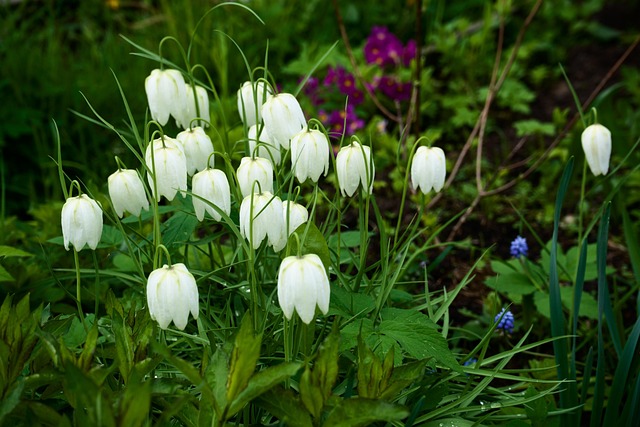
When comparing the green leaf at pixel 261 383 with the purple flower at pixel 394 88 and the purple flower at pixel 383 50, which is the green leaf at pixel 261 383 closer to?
the purple flower at pixel 394 88

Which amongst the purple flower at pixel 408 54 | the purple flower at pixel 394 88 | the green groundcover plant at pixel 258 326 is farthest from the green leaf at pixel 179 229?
the purple flower at pixel 408 54

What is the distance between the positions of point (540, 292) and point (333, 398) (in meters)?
1.22

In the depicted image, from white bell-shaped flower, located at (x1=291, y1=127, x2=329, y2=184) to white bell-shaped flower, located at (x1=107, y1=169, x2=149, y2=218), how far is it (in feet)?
1.18

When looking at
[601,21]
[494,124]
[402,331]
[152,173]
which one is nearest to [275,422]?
[402,331]

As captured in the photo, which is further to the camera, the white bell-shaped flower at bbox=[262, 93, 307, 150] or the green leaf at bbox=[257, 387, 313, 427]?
the white bell-shaped flower at bbox=[262, 93, 307, 150]

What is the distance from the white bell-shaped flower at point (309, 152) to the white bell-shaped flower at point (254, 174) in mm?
64

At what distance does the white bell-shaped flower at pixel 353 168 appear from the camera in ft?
5.64

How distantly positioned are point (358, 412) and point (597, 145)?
3.53ft

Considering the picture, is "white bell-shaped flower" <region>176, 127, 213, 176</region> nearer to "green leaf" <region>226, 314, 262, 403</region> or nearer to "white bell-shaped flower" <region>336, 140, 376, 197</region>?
"white bell-shaped flower" <region>336, 140, 376, 197</region>

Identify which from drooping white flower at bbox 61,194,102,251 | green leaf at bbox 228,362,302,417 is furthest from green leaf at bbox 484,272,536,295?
drooping white flower at bbox 61,194,102,251

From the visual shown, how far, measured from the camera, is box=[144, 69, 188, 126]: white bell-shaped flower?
1.93 metres

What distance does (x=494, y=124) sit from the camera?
4262mm

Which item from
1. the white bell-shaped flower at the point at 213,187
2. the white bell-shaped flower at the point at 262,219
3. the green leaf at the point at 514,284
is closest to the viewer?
the white bell-shaped flower at the point at 262,219

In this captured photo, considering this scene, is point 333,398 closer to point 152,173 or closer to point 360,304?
point 360,304
